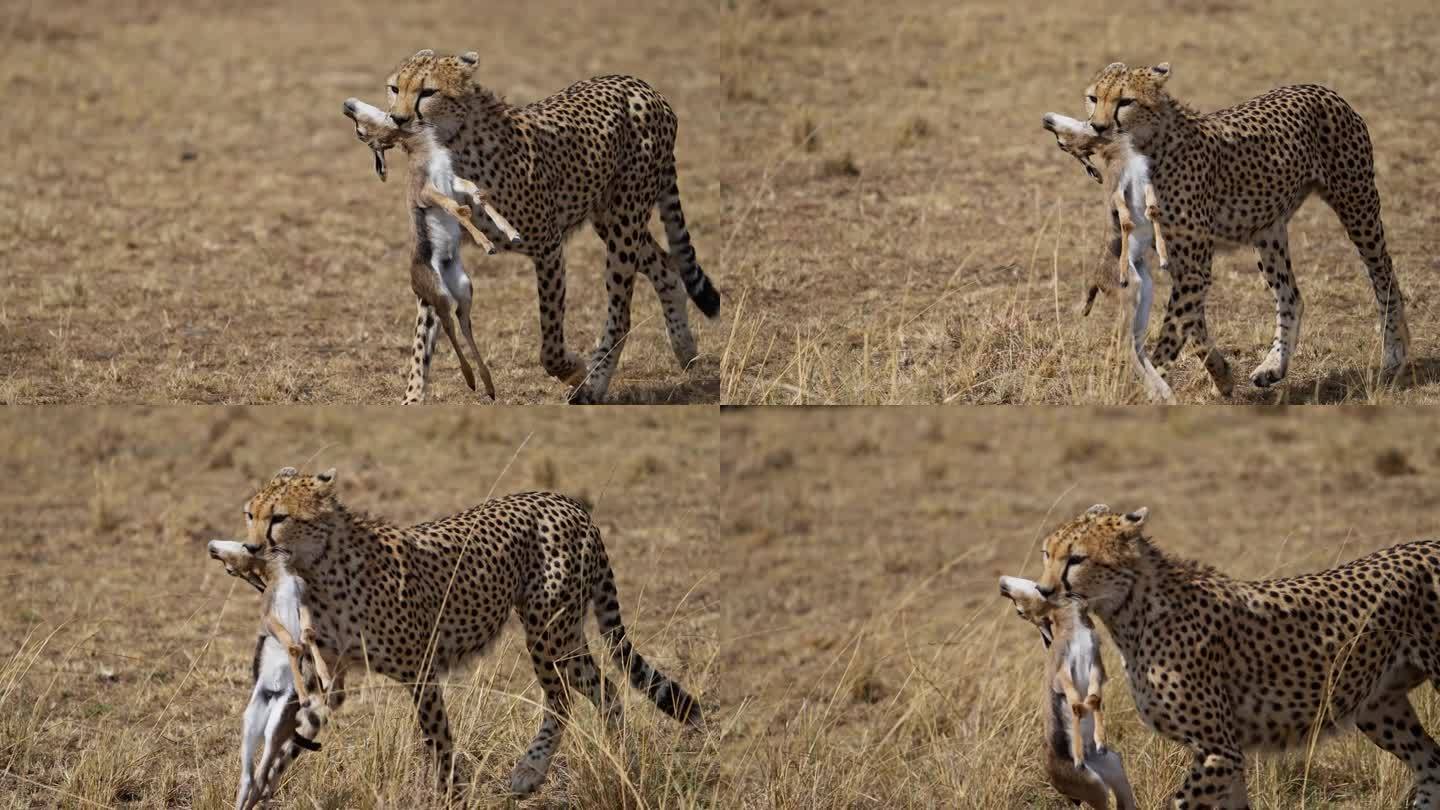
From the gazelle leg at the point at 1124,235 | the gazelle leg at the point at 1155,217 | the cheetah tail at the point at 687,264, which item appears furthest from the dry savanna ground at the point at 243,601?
the gazelle leg at the point at 1155,217

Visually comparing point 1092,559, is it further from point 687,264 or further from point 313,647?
point 687,264

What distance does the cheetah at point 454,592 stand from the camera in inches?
206

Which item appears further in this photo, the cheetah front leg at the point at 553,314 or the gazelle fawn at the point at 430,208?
the cheetah front leg at the point at 553,314

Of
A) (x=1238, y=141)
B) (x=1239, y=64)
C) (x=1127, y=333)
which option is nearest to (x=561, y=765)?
(x=1127, y=333)

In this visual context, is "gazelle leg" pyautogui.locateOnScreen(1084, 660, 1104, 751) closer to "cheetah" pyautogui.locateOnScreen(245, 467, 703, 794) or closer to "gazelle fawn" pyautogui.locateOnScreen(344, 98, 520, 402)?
"cheetah" pyautogui.locateOnScreen(245, 467, 703, 794)

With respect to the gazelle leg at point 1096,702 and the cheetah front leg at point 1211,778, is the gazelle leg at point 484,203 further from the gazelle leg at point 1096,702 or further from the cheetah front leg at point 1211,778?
the cheetah front leg at point 1211,778

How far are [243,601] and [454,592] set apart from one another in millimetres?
2992

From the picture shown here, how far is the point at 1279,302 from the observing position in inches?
279

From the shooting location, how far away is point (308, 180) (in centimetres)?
1134

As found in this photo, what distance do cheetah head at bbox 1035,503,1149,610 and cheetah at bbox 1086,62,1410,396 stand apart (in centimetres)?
166

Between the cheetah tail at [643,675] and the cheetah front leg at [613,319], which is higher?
the cheetah front leg at [613,319]

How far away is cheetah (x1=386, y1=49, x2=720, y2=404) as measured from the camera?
6238mm

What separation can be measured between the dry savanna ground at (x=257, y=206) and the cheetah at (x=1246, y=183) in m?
2.22

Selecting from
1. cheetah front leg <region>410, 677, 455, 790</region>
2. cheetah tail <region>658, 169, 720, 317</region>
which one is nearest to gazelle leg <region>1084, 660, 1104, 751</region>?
cheetah front leg <region>410, 677, 455, 790</region>
